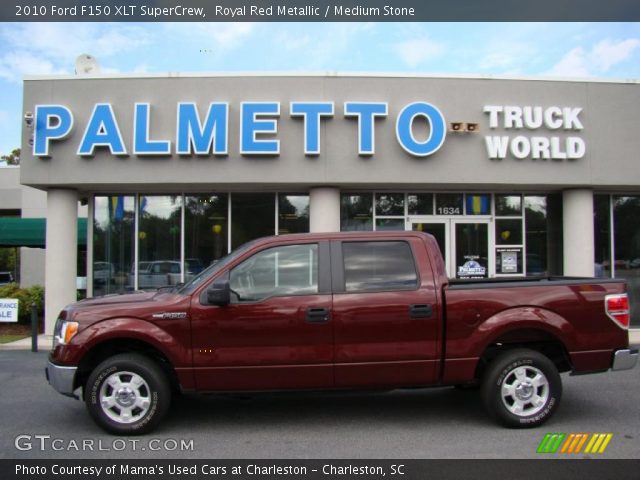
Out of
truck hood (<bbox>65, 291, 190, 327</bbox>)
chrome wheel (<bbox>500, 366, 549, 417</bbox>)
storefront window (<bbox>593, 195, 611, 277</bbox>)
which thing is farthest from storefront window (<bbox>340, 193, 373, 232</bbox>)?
truck hood (<bbox>65, 291, 190, 327</bbox>)

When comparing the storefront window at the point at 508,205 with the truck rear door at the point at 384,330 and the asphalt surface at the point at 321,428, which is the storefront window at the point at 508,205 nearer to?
the asphalt surface at the point at 321,428

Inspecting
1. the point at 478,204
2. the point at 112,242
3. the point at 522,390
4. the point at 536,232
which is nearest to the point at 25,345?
the point at 112,242

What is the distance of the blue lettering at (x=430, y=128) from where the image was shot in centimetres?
1170

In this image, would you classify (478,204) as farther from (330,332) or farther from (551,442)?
(330,332)

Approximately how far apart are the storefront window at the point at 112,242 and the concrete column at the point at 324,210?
15.0 feet

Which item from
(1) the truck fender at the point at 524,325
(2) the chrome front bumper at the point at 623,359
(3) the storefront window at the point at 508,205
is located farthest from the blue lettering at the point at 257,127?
(2) the chrome front bumper at the point at 623,359

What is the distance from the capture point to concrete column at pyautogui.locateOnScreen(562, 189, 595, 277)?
12.4m

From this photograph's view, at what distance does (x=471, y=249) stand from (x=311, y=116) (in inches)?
199

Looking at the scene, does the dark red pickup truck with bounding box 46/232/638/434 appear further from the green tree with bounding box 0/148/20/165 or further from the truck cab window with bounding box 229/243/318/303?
the green tree with bounding box 0/148/20/165

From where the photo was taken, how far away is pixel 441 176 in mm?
11883

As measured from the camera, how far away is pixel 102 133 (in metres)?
11.7

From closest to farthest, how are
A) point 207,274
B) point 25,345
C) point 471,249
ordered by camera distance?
point 207,274 → point 25,345 → point 471,249

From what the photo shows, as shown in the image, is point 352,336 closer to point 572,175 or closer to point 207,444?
point 207,444

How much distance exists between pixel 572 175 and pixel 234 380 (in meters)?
10.0
